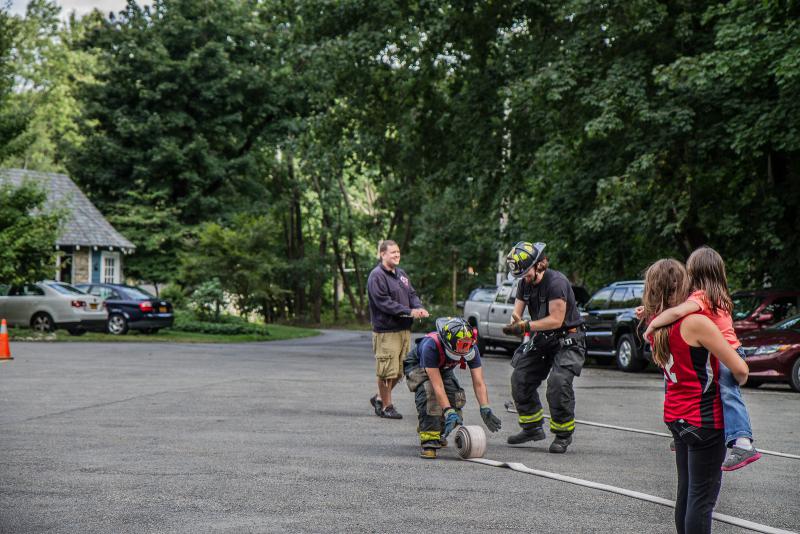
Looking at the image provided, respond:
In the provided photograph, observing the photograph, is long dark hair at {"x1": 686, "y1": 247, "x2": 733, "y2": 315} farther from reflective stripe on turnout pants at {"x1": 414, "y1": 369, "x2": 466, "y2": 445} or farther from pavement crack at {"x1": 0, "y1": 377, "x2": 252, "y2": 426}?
pavement crack at {"x1": 0, "y1": 377, "x2": 252, "y2": 426}

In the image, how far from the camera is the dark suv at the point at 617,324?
74.4 ft

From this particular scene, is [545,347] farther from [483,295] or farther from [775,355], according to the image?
[483,295]

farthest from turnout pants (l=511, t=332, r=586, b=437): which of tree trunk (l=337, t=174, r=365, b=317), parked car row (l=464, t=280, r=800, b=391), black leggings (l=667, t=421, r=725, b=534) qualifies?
tree trunk (l=337, t=174, r=365, b=317)

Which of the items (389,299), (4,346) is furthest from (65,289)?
(389,299)

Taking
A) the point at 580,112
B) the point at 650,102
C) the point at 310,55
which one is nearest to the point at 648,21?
the point at 650,102

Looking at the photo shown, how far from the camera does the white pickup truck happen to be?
2678 cm

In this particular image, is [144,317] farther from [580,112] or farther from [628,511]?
[628,511]

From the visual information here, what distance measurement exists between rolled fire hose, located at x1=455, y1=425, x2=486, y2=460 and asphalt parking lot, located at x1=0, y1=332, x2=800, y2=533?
0.66ft

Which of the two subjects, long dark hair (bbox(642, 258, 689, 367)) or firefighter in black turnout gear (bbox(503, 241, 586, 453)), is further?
firefighter in black turnout gear (bbox(503, 241, 586, 453))

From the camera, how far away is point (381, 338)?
1198cm

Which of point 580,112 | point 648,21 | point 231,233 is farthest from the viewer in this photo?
point 231,233

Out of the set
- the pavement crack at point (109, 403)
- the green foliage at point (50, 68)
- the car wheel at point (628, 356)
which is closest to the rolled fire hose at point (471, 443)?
the pavement crack at point (109, 403)

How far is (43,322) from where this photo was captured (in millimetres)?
29938

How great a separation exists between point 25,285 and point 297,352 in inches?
346
